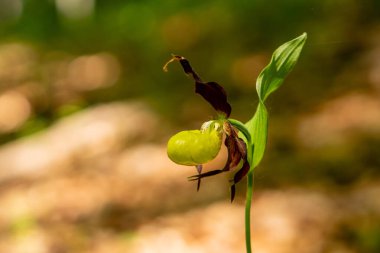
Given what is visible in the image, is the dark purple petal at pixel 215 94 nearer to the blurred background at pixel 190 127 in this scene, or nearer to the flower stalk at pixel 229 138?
the flower stalk at pixel 229 138

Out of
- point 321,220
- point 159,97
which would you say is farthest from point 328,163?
point 159,97

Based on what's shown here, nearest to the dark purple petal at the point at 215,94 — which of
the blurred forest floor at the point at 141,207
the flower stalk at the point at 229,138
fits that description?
the flower stalk at the point at 229,138

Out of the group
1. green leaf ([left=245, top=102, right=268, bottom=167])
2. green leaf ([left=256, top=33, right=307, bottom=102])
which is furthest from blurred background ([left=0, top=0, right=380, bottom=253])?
green leaf ([left=256, top=33, right=307, bottom=102])

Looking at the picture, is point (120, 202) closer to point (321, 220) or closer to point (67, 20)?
point (321, 220)

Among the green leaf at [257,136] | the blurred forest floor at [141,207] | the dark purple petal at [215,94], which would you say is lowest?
the blurred forest floor at [141,207]

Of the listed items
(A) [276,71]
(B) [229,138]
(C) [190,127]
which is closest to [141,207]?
(C) [190,127]

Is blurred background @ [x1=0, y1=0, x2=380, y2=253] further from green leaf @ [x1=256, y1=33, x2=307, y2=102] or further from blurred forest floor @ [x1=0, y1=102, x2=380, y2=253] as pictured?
green leaf @ [x1=256, y1=33, x2=307, y2=102]
